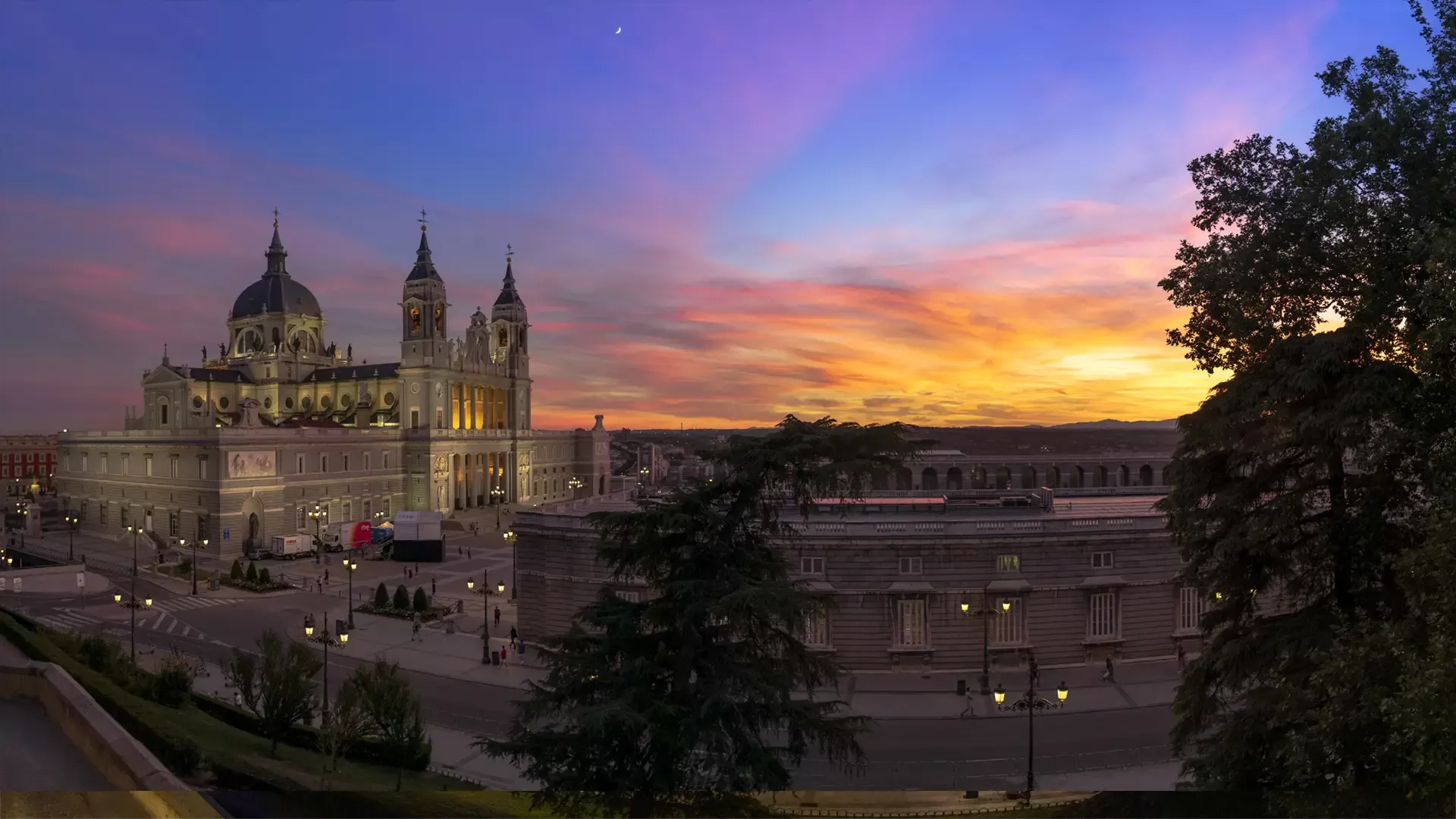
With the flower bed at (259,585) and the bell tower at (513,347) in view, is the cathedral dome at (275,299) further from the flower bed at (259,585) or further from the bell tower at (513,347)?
the flower bed at (259,585)


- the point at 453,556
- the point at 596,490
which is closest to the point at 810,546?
the point at 453,556

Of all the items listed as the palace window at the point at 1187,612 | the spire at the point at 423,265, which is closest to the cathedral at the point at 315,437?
the spire at the point at 423,265

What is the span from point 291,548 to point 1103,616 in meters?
54.4

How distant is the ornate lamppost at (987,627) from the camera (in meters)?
24.6

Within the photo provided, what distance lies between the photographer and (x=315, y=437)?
7094cm

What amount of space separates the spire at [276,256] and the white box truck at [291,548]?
180 ft

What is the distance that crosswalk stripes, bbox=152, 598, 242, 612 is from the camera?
41500mm

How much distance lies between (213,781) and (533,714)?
15.0 feet

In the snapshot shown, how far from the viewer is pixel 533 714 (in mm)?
8664

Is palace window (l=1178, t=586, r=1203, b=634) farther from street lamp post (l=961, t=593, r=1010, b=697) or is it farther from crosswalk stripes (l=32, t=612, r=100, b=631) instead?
crosswalk stripes (l=32, t=612, r=100, b=631)

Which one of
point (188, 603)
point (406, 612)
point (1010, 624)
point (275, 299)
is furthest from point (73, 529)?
point (1010, 624)

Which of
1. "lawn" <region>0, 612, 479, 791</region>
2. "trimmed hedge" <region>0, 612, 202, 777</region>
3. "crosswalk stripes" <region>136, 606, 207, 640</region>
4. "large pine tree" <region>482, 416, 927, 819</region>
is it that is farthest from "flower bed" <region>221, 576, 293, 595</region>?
"large pine tree" <region>482, 416, 927, 819</region>

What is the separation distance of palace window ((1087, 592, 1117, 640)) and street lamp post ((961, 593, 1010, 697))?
10.7 ft

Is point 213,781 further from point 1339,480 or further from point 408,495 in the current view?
point 408,495
